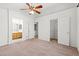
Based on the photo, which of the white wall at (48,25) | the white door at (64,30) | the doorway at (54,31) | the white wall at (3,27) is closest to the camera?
the white wall at (48,25)

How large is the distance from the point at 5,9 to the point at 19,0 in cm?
383

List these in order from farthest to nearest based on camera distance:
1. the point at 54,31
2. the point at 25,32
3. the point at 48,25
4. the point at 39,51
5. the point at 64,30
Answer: the point at 54,31 → the point at 25,32 → the point at 48,25 → the point at 64,30 → the point at 39,51

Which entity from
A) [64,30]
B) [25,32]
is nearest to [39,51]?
[64,30]

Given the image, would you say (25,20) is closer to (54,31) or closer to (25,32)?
(25,32)

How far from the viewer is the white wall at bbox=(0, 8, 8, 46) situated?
450 cm

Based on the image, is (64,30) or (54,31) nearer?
(64,30)

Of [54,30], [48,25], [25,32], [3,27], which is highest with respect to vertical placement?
[48,25]

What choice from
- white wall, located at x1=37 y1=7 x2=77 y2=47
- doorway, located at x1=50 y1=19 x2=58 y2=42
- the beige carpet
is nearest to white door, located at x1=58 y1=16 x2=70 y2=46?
white wall, located at x1=37 y1=7 x2=77 y2=47

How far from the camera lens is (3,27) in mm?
4645

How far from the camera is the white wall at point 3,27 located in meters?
4.50

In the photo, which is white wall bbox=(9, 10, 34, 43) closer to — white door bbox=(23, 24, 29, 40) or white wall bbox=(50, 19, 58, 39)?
white door bbox=(23, 24, 29, 40)

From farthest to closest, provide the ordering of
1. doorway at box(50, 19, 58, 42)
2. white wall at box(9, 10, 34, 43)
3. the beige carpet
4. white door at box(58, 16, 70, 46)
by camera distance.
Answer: doorway at box(50, 19, 58, 42)
white wall at box(9, 10, 34, 43)
white door at box(58, 16, 70, 46)
the beige carpet

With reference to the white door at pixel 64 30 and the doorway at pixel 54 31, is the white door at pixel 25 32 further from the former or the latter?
the white door at pixel 64 30

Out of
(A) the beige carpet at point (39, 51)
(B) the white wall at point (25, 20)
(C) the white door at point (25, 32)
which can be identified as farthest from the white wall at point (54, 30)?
(A) the beige carpet at point (39, 51)
